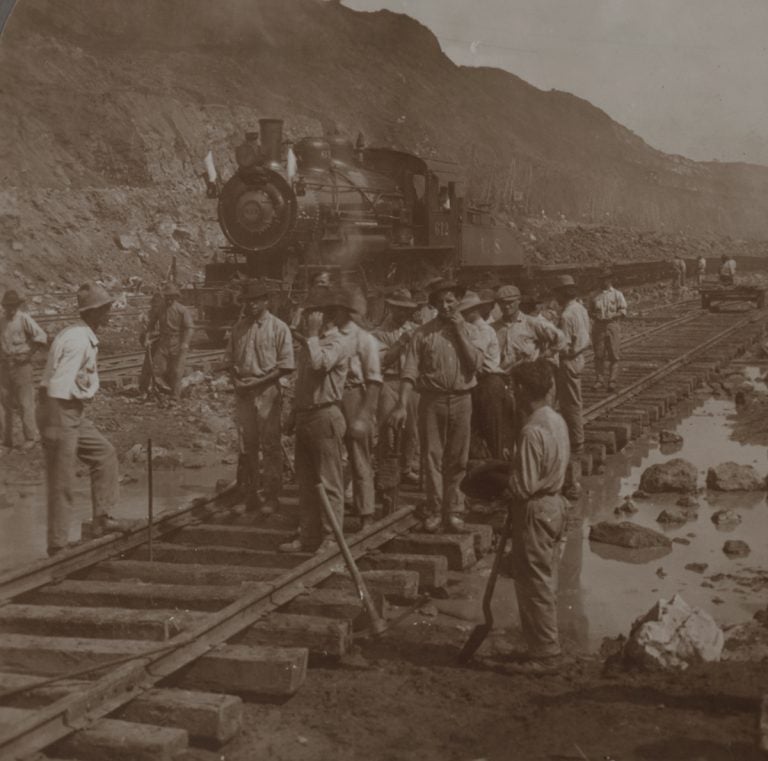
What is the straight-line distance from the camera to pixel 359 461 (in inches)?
321

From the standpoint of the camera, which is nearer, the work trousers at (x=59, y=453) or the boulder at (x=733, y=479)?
the work trousers at (x=59, y=453)

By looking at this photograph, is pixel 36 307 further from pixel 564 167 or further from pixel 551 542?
pixel 564 167

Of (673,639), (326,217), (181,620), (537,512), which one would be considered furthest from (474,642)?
(326,217)

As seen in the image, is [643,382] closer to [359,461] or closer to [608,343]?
[608,343]

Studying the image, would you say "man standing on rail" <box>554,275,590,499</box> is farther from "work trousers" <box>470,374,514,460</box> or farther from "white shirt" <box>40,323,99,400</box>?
"white shirt" <box>40,323,99,400</box>

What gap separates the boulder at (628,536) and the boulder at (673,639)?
2.61 meters

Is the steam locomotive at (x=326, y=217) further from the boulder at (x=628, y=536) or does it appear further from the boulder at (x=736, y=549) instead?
the boulder at (x=736, y=549)

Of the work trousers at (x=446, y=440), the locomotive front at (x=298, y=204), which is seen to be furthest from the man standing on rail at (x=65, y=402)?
the locomotive front at (x=298, y=204)

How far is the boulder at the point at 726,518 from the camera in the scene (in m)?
9.46

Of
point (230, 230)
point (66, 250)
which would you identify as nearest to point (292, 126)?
point (66, 250)

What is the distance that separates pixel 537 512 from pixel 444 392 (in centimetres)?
227

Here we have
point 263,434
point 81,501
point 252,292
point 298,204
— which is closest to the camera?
point 252,292

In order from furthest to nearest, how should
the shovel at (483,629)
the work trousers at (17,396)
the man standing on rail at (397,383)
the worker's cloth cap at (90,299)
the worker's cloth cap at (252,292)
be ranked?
the work trousers at (17,396), the man standing on rail at (397,383), the worker's cloth cap at (252,292), the worker's cloth cap at (90,299), the shovel at (483,629)

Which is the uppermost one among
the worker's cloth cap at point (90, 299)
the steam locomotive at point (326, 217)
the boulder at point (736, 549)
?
the steam locomotive at point (326, 217)
